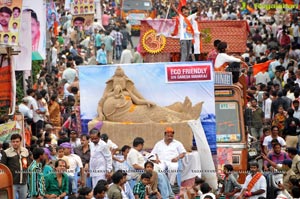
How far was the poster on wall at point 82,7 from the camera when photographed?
154 ft

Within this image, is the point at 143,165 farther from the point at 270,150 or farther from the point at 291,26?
the point at 291,26

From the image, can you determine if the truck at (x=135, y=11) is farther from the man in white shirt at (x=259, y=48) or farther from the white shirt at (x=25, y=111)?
the white shirt at (x=25, y=111)

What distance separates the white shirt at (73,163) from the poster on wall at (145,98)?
4.49ft

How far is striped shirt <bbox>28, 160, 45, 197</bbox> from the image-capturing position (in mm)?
20906

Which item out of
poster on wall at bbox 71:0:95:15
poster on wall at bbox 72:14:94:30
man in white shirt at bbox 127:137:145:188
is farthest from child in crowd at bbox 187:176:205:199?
poster on wall at bbox 72:14:94:30

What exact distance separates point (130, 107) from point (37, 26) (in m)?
7.84

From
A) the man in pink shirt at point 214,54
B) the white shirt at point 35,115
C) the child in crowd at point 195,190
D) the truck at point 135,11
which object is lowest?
the child in crowd at point 195,190

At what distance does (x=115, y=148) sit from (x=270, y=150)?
3.10 m

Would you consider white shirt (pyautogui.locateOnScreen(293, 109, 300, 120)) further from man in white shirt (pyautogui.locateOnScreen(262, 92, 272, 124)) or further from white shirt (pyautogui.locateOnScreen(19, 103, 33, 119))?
white shirt (pyautogui.locateOnScreen(19, 103, 33, 119))

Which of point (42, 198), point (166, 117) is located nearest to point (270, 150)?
point (166, 117)

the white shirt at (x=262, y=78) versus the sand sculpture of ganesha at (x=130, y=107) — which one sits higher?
the white shirt at (x=262, y=78)

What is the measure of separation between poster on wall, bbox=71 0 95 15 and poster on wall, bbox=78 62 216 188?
22.5 metres

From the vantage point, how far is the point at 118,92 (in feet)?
79.8

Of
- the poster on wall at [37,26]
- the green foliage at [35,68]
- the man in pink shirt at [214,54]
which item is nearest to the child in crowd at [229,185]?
the man in pink shirt at [214,54]
